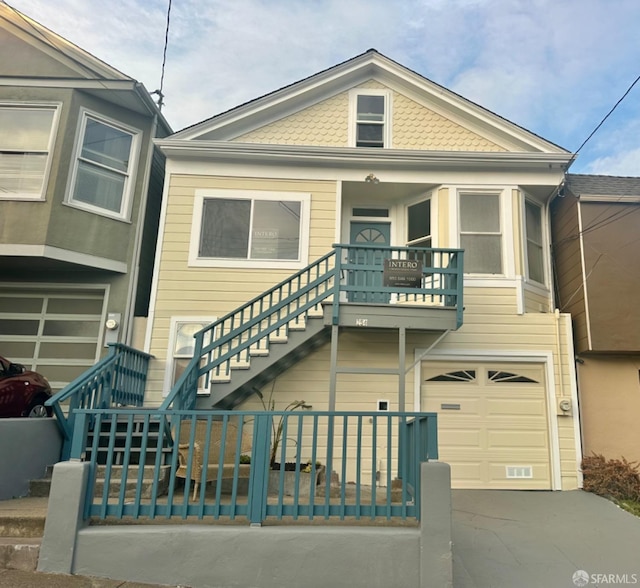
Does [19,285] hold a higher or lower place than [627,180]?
lower

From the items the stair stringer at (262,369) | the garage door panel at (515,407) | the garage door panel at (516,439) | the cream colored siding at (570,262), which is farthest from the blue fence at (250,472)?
the cream colored siding at (570,262)

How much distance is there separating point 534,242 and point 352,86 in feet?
15.1

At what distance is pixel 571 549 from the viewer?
4.87 m

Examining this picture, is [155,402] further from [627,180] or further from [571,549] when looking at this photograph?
[627,180]

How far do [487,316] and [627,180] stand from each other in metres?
4.74

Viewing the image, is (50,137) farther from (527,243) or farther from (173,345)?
(527,243)

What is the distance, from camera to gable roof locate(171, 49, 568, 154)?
8594mm

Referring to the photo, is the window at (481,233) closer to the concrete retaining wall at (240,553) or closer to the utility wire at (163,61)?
the concrete retaining wall at (240,553)

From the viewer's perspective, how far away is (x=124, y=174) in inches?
330

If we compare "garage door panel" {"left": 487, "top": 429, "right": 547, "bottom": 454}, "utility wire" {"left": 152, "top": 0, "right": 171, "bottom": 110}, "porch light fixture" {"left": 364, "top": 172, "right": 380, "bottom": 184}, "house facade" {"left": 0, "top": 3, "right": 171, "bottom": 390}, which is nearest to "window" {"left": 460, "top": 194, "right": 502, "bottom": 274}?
"porch light fixture" {"left": 364, "top": 172, "right": 380, "bottom": 184}

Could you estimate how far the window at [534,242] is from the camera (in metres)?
8.54

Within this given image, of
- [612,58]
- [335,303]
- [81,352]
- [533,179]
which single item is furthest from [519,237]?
[81,352]

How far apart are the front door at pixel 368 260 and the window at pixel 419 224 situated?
0.42 meters

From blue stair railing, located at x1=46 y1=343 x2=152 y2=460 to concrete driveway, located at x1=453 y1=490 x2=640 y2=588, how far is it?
4263 mm
